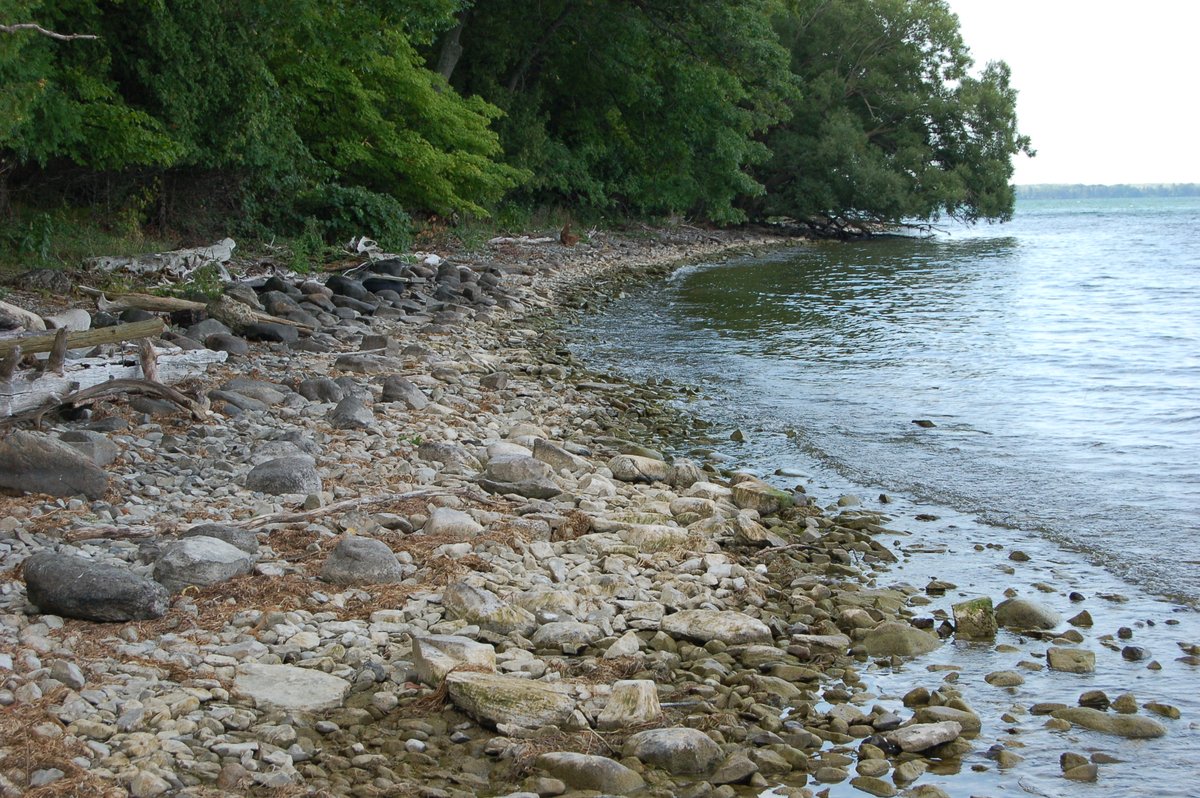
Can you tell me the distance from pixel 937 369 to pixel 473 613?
1045 cm

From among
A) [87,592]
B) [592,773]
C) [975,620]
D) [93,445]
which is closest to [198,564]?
[87,592]

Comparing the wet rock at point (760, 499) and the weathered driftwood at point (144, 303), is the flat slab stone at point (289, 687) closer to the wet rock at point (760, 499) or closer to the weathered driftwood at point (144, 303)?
the wet rock at point (760, 499)

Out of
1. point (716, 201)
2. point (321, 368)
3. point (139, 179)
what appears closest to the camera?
point (321, 368)

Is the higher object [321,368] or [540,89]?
[540,89]

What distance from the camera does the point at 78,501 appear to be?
19.9 ft

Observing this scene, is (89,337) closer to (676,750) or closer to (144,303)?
(144,303)

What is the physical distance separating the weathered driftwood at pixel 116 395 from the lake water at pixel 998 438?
4458 millimetres

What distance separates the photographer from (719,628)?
523 cm

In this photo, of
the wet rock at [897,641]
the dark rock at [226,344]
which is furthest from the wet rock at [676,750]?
the dark rock at [226,344]

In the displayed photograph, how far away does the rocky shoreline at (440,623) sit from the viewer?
12.9 ft

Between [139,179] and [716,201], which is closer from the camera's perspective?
[139,179]

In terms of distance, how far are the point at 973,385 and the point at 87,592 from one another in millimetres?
10776

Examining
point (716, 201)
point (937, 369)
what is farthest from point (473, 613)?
point (716, 201)

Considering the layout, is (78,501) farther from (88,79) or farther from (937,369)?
(937,369)
